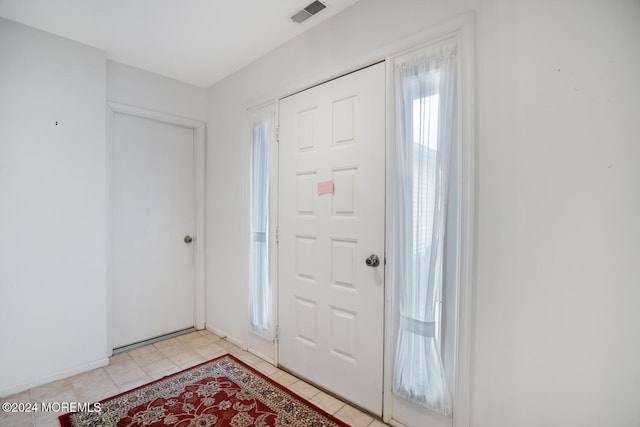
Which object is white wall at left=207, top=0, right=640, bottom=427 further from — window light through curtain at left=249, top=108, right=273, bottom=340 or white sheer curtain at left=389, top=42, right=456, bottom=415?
window light through curtain at left=249, top=108, right=273, bottom=340

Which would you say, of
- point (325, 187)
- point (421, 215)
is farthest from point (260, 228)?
point (421, 215)

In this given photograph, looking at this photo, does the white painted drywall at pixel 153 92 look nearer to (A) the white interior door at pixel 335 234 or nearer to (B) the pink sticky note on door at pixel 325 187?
(A) the white interior door at pixel 335 234

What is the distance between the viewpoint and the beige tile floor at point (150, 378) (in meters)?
1.82

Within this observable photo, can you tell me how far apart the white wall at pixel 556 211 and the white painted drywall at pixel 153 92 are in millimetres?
2558

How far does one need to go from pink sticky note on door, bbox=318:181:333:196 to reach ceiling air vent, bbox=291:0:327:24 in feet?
3.85

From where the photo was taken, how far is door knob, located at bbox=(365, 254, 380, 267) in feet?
5.83

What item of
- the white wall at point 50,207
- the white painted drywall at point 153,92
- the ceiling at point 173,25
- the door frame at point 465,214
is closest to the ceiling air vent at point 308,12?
the ceiling at point 173,25

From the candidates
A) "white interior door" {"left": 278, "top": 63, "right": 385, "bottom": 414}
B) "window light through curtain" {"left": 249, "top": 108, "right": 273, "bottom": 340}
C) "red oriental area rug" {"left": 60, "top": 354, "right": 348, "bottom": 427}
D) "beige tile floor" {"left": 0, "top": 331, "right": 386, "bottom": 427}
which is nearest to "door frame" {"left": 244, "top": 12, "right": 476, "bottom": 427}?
"white interior door" {"left": 278, "top": 63, "right": 385, "bottom": 414}

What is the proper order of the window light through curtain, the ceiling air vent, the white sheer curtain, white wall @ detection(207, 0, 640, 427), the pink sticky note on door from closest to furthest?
white wall @ detection(207, 0, 640, 427), the white sheer curtain, the ceiling air vent, the pink sticky note on door, the window light through curtain

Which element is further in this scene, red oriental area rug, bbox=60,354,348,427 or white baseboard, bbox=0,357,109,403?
white baseboard, bbox=0,357,109,403

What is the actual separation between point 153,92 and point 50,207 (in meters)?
1.42

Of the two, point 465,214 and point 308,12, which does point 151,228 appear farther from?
point 465,214

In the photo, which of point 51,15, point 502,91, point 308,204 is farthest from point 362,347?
point 51,15

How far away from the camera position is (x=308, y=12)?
1.99 metres
